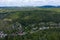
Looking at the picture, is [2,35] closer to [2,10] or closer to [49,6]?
[2,10]

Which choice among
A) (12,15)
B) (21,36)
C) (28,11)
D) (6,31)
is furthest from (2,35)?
(28,11)

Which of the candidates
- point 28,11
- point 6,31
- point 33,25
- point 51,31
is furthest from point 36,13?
A: point 6,31

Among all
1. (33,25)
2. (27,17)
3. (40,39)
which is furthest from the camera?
(27,17)

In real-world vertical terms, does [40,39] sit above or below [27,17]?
below

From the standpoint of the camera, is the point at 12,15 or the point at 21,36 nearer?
the point at 21,36

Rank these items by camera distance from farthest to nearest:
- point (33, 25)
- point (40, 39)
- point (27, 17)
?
point (27, 17), point (33, 25), point (40, 39)

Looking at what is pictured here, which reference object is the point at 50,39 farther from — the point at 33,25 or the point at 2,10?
the point at 2,10

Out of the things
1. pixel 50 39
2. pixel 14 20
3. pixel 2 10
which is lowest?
pixel 50 39
